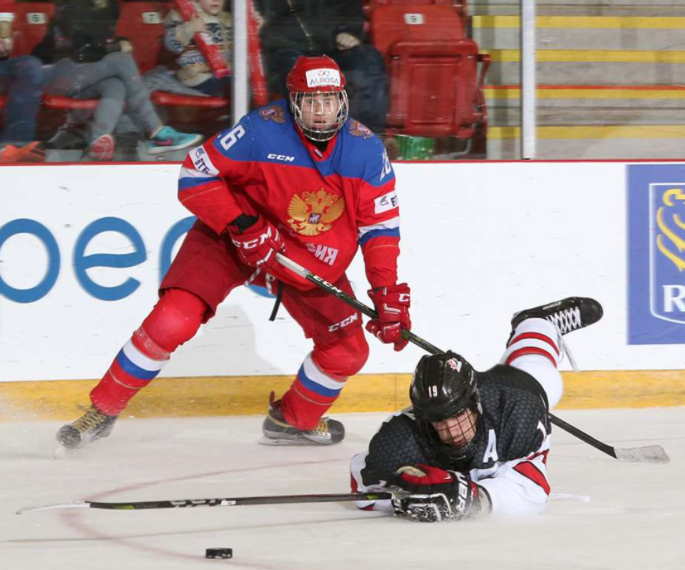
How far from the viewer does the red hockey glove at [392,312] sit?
3.82 metres

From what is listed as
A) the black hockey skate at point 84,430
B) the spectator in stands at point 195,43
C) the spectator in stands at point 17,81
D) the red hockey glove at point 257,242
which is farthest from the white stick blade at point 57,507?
the spectator in stands at point 195,43

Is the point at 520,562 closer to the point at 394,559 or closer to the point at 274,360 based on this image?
the point at 394,559

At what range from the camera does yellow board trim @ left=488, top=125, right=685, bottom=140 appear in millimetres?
5047

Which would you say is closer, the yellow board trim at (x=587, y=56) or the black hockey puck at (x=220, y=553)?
the black hockey puck at (x=220, y=553)

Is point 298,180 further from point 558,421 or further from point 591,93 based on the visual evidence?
point 591,93

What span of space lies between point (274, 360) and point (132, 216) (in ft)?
2.62

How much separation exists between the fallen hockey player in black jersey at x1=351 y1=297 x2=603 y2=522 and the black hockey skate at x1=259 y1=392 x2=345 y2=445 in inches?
48.0

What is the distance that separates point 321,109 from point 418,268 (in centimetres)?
125

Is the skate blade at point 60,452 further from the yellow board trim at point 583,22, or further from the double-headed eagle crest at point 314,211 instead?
the yellow board trim at point 583,22

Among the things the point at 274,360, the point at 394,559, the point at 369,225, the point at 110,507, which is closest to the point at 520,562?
the point at 394,559

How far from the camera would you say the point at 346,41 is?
500cm

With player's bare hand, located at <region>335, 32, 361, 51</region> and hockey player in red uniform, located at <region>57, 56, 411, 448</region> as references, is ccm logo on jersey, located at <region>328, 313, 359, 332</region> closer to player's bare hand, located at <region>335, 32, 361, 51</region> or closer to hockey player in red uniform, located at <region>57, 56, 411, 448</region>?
hockey player in red uniform, located at <region>57, 56, 411, 448</region>

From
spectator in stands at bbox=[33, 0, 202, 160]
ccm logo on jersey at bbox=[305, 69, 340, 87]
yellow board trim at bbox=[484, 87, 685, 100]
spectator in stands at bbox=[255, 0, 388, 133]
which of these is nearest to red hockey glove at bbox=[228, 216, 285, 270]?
ccm logo on jersey at bbox=[305, 69, 340, 87]

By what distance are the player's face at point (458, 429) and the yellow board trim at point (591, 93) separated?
2.51 metres
